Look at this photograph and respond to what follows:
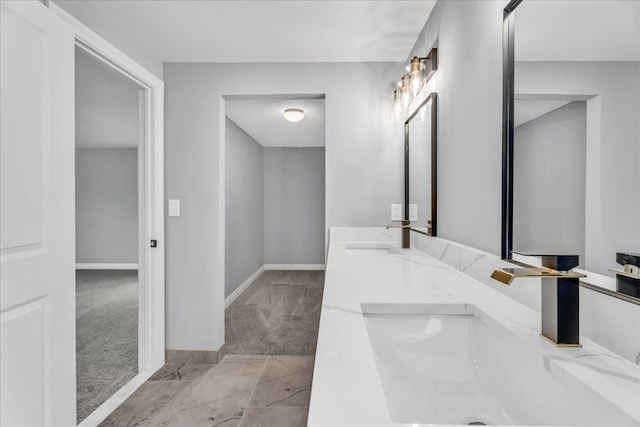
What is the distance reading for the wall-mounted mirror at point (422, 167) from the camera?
1.70 m

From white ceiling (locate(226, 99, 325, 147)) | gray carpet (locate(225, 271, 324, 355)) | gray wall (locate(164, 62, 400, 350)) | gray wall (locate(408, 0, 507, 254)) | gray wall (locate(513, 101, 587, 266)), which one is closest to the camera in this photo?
gray wall (locate(513, 101, 587, 266))

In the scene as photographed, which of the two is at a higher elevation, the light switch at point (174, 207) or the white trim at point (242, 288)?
the light switch at point (174, 207)

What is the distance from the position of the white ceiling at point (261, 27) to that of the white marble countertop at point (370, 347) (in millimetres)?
1458

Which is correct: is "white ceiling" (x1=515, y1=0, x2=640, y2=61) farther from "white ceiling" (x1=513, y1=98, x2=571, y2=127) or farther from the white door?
the white door

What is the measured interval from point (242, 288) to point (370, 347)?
407 cm

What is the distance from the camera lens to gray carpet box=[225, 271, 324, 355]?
2.57m

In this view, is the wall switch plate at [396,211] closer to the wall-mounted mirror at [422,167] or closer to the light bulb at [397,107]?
the wall-mounted mirror at [422,167]

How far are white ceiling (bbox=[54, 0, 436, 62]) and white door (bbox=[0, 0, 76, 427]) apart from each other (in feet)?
1.50

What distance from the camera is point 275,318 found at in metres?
3.24

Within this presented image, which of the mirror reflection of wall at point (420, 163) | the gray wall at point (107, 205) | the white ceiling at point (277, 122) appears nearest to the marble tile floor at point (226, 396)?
the mirror reflection of wall at point (420, 163)

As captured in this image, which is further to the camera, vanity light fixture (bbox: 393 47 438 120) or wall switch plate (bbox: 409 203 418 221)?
wall switch plate (bbox: 409 203 418 221)

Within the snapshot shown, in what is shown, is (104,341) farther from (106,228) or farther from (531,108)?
(106,228)

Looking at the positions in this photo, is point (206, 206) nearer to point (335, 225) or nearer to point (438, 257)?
point (335, 225)

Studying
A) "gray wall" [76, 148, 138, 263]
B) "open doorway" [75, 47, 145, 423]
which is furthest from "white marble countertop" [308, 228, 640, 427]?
"gray wall" [76, 148, 138, 263]
